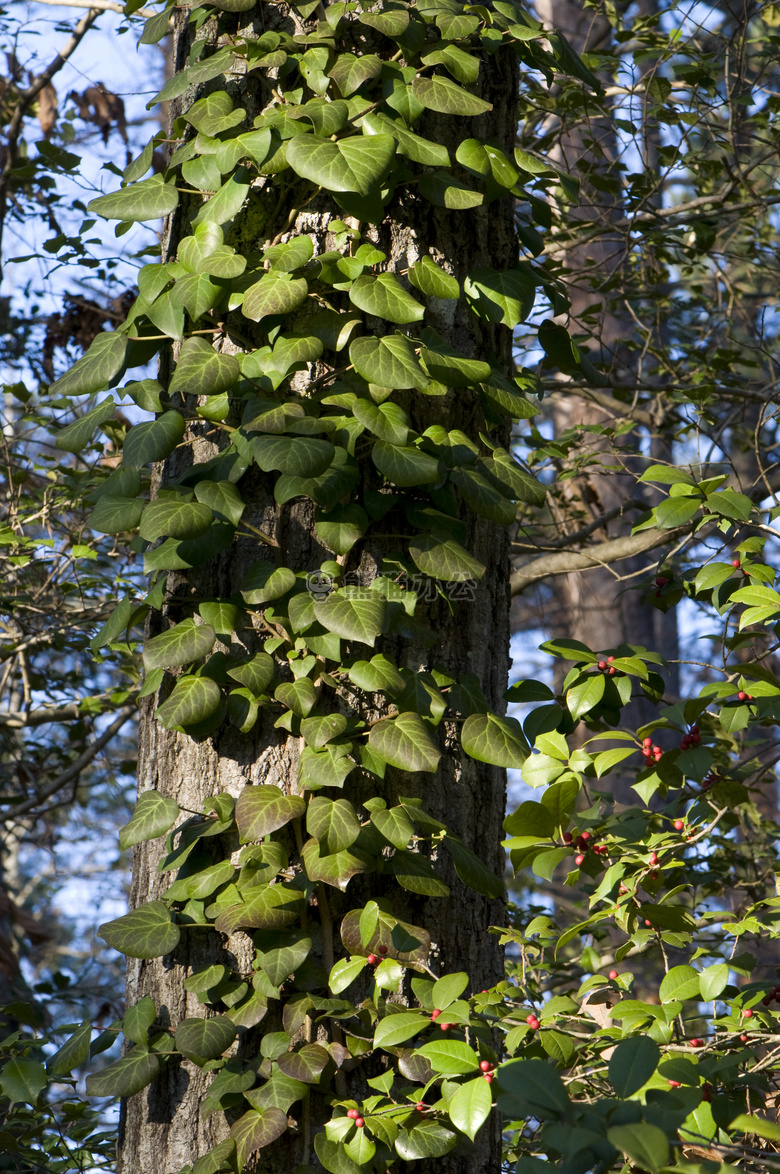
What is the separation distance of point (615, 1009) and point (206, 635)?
78 cm

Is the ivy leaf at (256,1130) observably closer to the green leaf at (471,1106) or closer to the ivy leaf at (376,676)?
the green leaf at (471,1106)

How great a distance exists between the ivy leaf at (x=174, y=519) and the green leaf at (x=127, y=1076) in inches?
28.4

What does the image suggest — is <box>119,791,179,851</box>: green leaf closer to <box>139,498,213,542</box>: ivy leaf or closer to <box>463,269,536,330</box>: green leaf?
<box>139,498,213,542</box>: ivy leaf

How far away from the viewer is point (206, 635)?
1374mm

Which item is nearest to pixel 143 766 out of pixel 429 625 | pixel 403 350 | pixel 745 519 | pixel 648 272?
pixel 429 625

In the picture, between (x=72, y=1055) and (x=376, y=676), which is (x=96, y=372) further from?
(x=72, y=1055)

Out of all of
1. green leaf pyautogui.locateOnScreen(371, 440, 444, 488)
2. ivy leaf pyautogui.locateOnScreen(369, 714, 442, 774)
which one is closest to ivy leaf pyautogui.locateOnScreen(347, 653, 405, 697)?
ivy leaf pyautogui.locateOnScreen(369, 714, 442, 774)

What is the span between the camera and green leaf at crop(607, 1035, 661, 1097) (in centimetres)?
92

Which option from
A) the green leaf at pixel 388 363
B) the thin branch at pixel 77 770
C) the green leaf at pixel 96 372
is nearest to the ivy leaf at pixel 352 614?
the green leaf at pixel 388 363

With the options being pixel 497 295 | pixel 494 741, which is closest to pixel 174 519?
pixel 494 741

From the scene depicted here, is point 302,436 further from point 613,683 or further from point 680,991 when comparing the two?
point 680,991

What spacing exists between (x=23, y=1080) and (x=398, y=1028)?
2.15ft

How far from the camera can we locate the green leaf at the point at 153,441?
4.63ft

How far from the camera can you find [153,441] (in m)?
1.42
